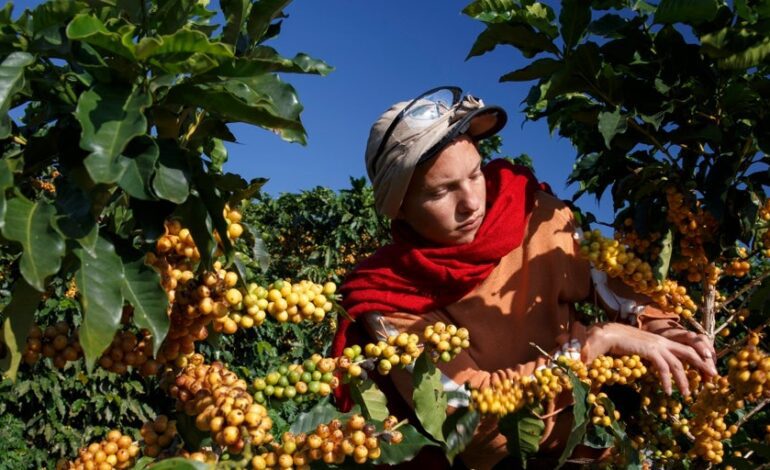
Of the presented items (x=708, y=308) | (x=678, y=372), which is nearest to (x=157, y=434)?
(x=678, y=372)

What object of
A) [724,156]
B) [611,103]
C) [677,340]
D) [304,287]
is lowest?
[677,340]

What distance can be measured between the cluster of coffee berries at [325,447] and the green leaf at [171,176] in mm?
503

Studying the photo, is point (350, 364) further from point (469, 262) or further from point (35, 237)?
point (469, 262)

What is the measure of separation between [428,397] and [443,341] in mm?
→ 169

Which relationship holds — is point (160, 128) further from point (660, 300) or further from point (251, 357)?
point (251, 357)

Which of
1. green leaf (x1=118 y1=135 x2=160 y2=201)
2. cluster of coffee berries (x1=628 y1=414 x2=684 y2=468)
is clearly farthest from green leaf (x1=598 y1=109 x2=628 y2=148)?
green leaf (x1=118 y1=135 x2=160 y2=201)

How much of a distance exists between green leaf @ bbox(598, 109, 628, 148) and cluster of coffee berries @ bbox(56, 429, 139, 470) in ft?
4.57

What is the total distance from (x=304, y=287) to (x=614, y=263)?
0.87 meters

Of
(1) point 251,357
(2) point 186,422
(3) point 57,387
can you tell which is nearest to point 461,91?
(2) point 186,422

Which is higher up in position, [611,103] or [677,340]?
[611,103]

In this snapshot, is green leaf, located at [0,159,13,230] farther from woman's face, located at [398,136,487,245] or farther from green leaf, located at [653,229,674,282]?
green leaf, located at [653,229,674,282]

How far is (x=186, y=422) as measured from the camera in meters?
1.43

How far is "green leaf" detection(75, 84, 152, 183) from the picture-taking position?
3.43ft

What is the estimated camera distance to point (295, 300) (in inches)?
53.9
